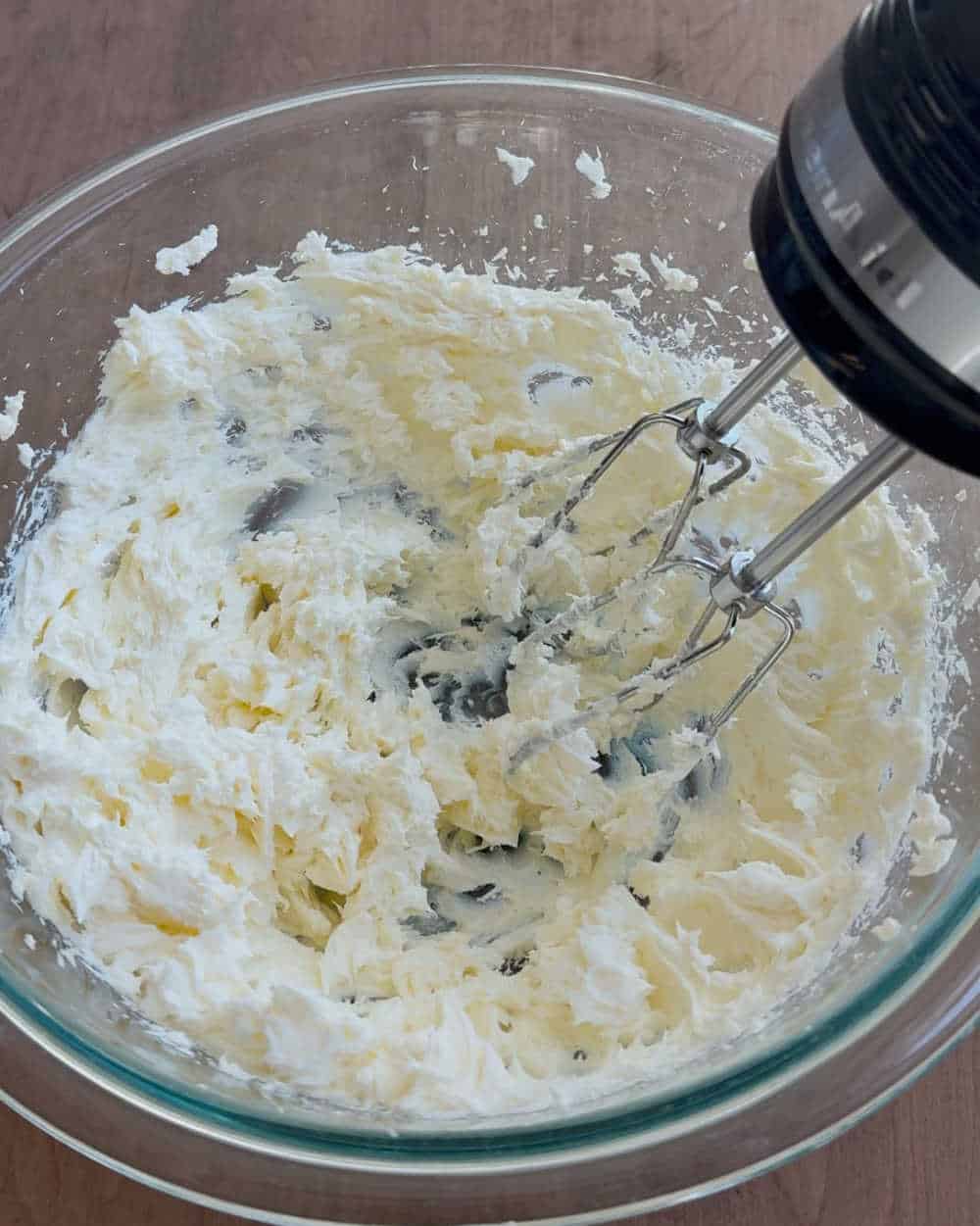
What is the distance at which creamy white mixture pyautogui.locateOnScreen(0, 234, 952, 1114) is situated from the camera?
0.88 meters

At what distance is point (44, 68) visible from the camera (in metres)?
1.33

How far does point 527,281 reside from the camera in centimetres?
112

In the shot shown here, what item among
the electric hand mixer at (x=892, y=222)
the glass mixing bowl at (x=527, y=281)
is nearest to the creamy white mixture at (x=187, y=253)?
the glass mixing bowl at (x=527, y=281)

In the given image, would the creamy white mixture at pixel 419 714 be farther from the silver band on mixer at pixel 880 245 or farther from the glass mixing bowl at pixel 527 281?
the silver band on mixer at pixel 880 245

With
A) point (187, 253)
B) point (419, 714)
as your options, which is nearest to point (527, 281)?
point (187, 253)

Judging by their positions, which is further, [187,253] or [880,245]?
[187,253]

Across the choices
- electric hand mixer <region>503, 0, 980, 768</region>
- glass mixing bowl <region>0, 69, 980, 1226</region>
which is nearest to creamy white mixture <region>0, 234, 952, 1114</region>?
glass mixing bowl <region>0, 69, 980, 1226</region>

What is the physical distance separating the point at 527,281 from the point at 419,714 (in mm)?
465

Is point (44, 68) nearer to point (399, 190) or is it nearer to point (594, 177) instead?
point (399, 190)

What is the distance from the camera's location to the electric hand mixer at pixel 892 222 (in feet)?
1.60

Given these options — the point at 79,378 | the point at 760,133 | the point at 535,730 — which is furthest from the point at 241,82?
the point at 535,730

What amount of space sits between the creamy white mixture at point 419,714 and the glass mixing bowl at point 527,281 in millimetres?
30

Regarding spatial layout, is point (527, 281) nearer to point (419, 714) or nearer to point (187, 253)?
point (187, 253)

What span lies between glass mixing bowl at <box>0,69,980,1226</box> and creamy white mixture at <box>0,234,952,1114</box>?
3 centimetres
